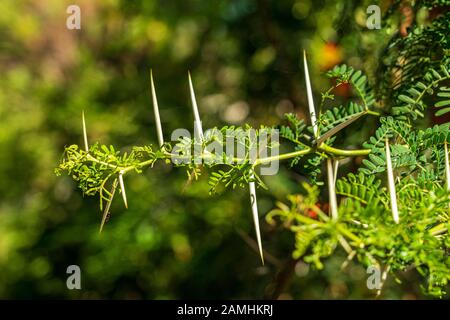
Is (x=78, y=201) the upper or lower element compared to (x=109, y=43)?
lower

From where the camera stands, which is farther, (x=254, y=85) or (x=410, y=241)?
(x=254, y=85)

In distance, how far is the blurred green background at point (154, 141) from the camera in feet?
4.94

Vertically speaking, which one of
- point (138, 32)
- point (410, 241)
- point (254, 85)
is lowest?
point (410, 241)

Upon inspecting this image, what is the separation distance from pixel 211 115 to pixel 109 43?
16.8 inches

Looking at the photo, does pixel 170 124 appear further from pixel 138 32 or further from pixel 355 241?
pixel 355 241

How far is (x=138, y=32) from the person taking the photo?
166cm

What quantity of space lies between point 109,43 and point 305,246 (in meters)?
1.45

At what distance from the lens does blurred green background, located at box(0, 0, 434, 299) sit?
4.94 ft

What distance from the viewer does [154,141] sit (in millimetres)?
1590

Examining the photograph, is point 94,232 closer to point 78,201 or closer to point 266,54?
point 78,201

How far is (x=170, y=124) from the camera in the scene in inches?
62.5
